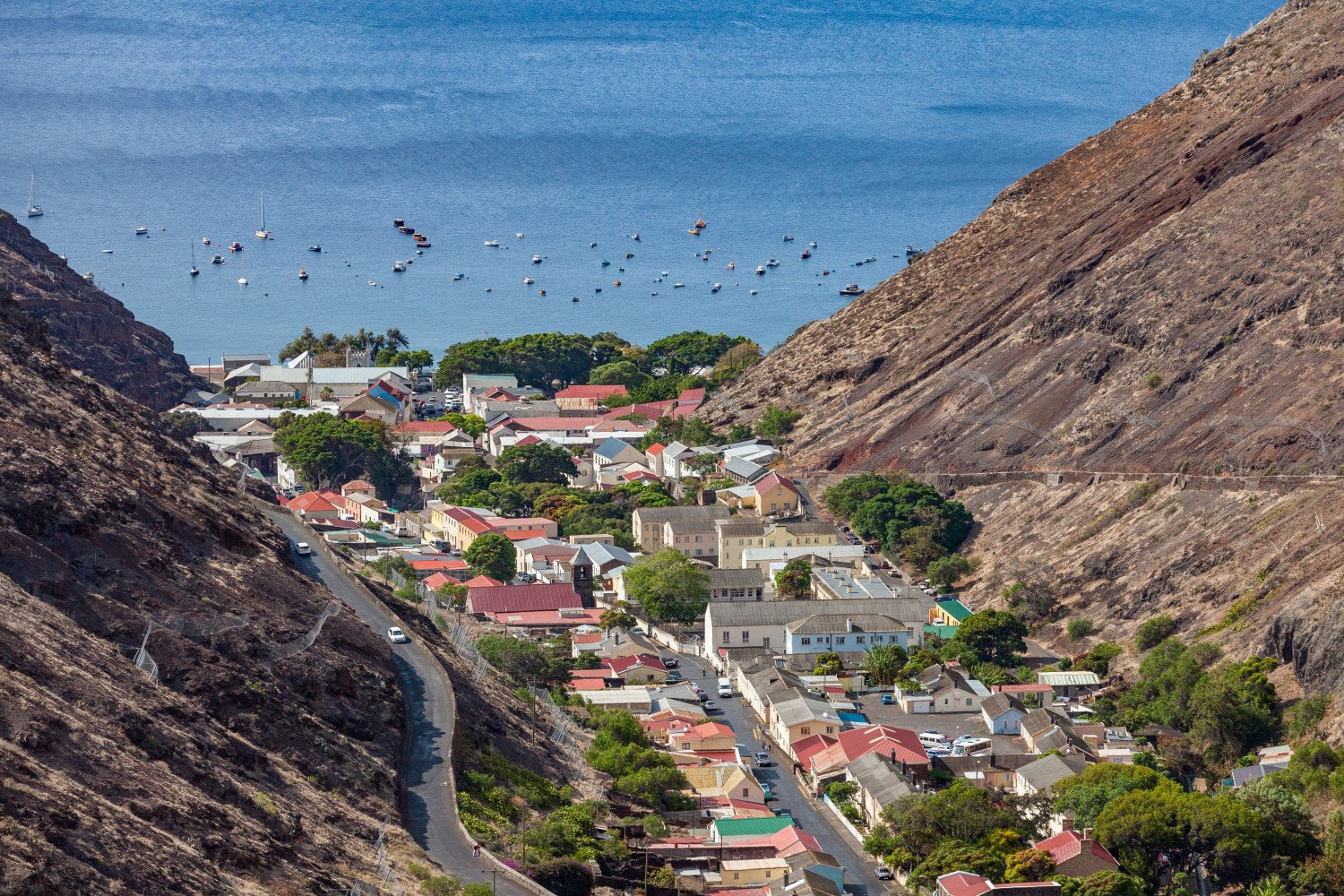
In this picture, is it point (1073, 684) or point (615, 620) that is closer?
point (1073, 684)

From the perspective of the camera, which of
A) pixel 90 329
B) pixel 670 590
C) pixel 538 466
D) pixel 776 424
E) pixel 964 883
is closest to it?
pixel 964 883

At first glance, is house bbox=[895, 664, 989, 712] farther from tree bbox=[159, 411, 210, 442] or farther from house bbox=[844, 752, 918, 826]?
tree bbox=[159, 411, 210, 442]

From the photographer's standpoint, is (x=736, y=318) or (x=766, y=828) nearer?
(x=766, y=828)

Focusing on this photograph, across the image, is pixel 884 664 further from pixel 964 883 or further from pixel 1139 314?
pixel 1139 314

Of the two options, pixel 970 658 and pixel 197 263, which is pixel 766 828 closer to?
pixel 970 658

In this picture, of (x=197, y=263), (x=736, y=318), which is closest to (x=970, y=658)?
(x=736, y=318)

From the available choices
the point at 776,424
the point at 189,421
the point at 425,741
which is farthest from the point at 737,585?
the point at 189,421

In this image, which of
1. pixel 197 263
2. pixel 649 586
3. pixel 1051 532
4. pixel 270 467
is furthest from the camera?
pixel 197 263
